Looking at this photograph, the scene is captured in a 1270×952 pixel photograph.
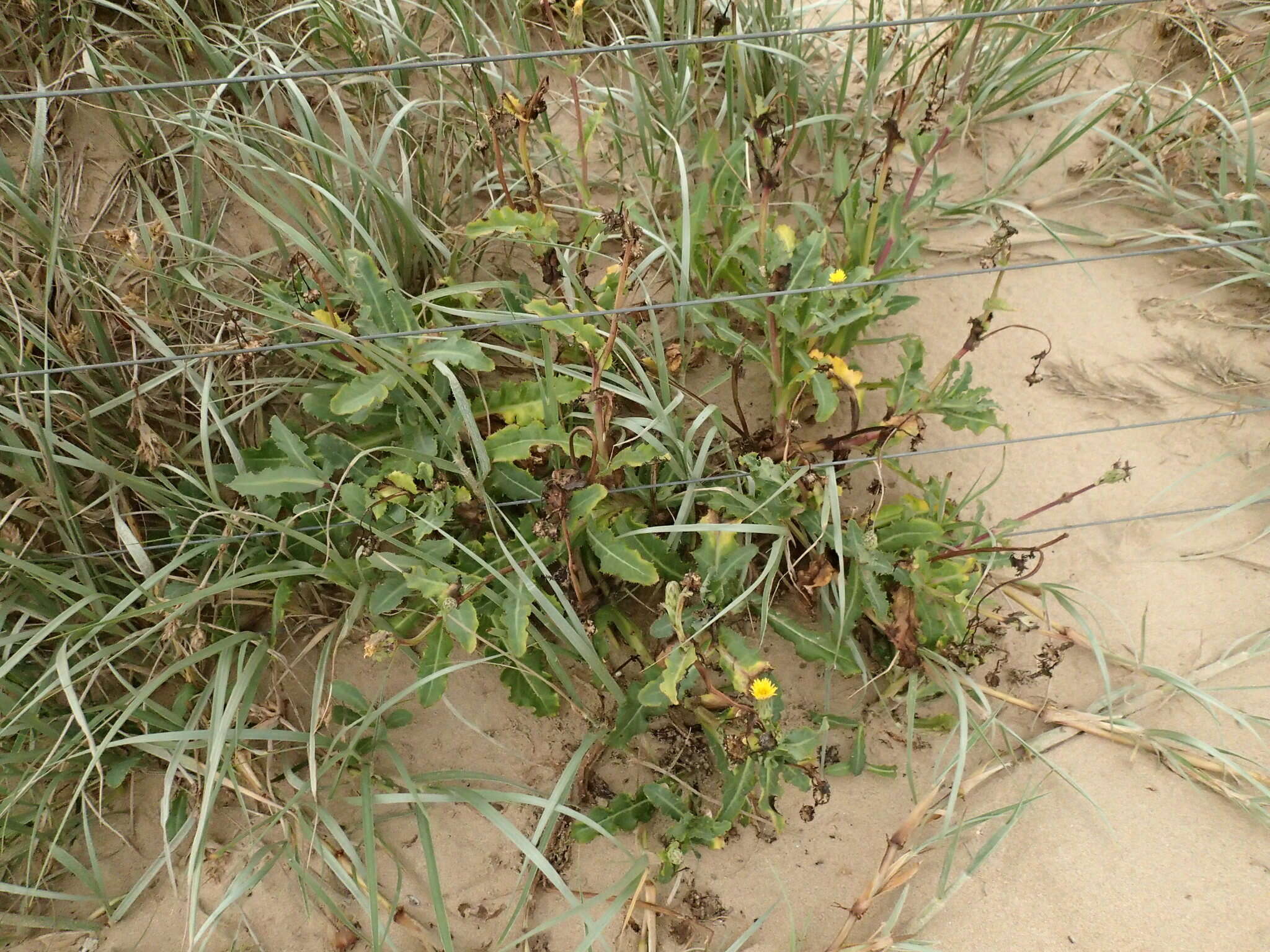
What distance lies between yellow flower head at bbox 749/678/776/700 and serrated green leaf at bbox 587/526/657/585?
0.24m

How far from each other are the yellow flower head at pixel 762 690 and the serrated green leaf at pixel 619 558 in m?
0.24

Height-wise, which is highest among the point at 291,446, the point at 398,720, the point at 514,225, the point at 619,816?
the point at 514,225

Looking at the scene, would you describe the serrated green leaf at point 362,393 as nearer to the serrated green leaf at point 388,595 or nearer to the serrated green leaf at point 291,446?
the serrated green leaf at point 291,446

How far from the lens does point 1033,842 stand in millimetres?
1516

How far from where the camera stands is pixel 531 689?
1.55 m

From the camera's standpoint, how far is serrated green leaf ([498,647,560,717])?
1541 millimetres

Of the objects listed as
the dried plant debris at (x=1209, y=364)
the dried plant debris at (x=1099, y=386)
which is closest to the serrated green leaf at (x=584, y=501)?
the dried plant debris at (x=1099, y=386)

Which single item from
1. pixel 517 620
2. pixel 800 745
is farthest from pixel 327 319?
pixel 800 745

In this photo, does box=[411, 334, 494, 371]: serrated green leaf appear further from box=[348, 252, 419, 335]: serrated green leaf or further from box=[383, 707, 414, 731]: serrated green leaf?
box=[383, 707, 414, 731]: serrated green leaf

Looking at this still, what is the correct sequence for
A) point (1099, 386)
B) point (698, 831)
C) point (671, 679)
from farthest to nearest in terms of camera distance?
point (1099, 386) → point (698, 831) → point (671, 679)

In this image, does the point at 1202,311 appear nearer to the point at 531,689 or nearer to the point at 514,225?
the point at 514,225

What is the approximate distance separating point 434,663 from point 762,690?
56 cm

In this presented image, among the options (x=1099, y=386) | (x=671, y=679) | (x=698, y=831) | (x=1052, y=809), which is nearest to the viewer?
(x=671, y=679)

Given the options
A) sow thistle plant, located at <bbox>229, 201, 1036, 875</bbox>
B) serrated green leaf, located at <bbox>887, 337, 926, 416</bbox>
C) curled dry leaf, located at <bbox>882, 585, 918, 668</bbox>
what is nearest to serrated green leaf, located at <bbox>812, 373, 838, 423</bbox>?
sow thistle plant, located at <bbox>229, 201, 1036, 875</bbox>
